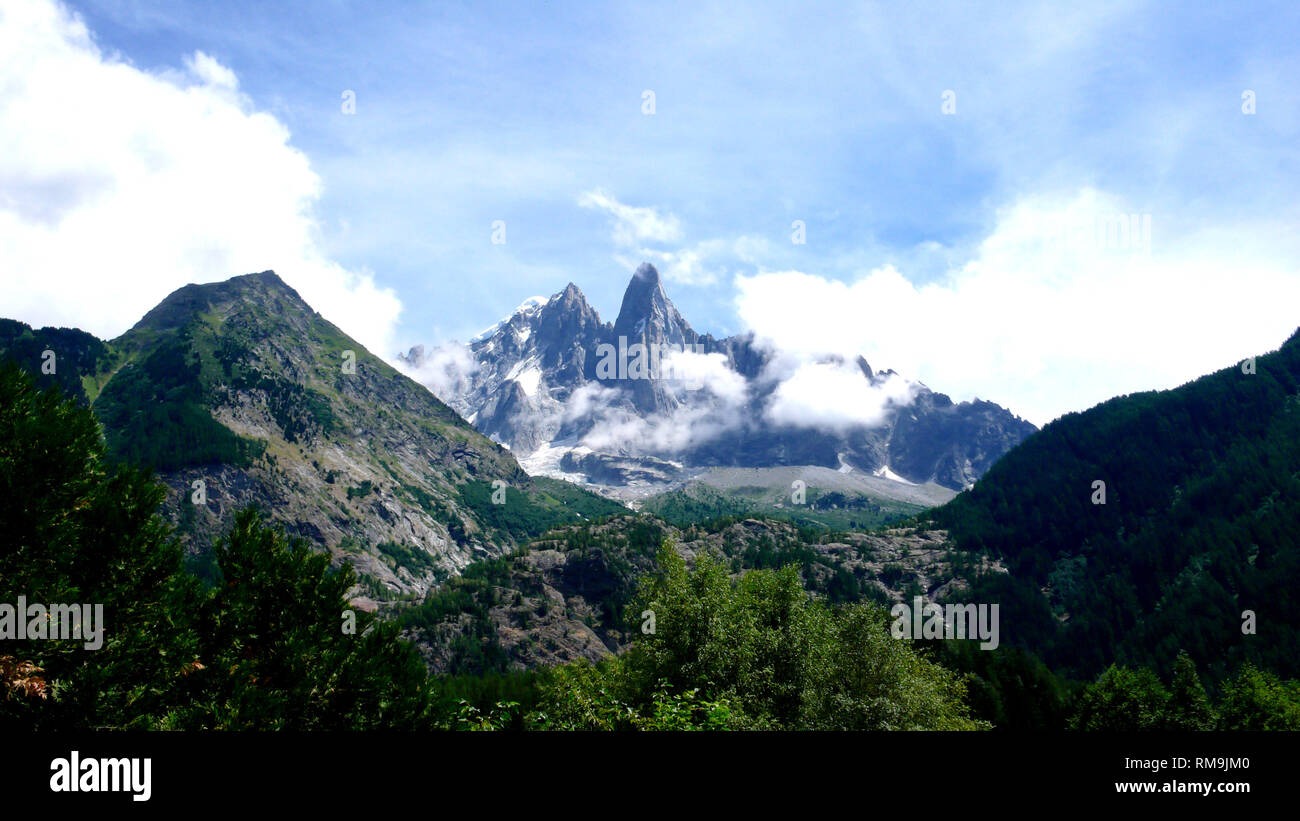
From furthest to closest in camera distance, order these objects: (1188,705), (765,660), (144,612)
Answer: (1188,705), (765,660), (144,612)

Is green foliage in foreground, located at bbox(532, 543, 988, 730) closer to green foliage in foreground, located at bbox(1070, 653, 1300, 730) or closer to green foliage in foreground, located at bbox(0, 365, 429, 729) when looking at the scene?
green foliage in foreground, located at bbox(0, 365, 429, 729)

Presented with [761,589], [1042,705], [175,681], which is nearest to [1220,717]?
[1042,705]

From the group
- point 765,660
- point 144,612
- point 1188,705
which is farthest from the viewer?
point 1188,705

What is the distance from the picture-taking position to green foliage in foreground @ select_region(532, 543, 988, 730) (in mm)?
43844

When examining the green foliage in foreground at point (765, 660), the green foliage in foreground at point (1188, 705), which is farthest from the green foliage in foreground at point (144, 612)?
the green foliage in foreground at point (1188, 705)

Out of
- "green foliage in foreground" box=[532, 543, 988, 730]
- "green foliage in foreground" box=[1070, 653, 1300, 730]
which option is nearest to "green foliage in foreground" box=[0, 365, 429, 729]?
"green foliage in foreground" box=[532, 543, 988, 730]

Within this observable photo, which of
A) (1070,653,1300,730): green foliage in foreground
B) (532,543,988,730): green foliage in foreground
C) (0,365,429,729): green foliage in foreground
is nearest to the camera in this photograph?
(0,365,429,729): green foliage in foreground

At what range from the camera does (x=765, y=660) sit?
4559cm

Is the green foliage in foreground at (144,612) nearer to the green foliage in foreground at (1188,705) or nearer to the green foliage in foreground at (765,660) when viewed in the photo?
the green foliage in foreground at (765,660)

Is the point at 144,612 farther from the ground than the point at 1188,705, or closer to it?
farther from the ground

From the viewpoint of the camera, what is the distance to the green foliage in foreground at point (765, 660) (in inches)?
1726

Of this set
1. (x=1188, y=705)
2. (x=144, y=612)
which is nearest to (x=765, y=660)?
(x=144, y=612)

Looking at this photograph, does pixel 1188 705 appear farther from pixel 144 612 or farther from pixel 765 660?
pixel 144 612

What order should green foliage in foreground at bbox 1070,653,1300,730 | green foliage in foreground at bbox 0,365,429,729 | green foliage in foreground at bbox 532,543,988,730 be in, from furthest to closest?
green foliage in foreground at bbox 1070,653,1300,730
green foliage in foreground at bbox 532,543,988,730
green foliage in foreground at bbox 0,365,429,729
